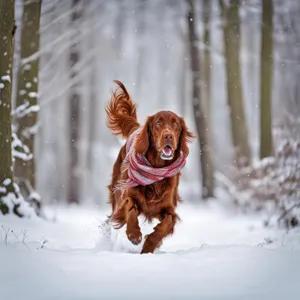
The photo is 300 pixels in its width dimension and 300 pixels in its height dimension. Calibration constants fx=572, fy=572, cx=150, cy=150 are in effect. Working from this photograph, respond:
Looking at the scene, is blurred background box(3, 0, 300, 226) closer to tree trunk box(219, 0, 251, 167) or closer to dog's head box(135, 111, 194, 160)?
tree trunk box(219, 0, 251, 167)

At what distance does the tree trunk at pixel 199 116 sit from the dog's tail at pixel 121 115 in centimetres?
695

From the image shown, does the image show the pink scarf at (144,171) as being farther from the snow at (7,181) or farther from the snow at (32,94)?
the snow at (32,94)

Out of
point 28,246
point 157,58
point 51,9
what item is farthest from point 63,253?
point 157,58

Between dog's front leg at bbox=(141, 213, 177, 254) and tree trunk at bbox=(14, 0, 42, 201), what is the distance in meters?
3.73

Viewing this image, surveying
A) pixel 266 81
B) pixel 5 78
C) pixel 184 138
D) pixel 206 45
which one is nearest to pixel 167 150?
pixel 184 138

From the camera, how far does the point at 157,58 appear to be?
89.4 feet

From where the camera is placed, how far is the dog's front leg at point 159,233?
5.09 metres

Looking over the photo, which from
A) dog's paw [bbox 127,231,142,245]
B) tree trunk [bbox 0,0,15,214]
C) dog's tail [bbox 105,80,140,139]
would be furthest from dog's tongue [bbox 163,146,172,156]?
tree trunk [bbox 0,0,15,214]

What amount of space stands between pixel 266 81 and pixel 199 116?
2.61 meters

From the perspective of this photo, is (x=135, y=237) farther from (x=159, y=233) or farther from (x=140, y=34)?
(x=140, y=34)

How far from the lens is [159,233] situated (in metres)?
5.18

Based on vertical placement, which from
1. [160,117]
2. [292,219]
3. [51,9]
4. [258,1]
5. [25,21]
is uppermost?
[258,1]

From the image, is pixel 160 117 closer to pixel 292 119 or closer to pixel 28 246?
pixel 28 246

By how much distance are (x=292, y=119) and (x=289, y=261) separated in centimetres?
459
